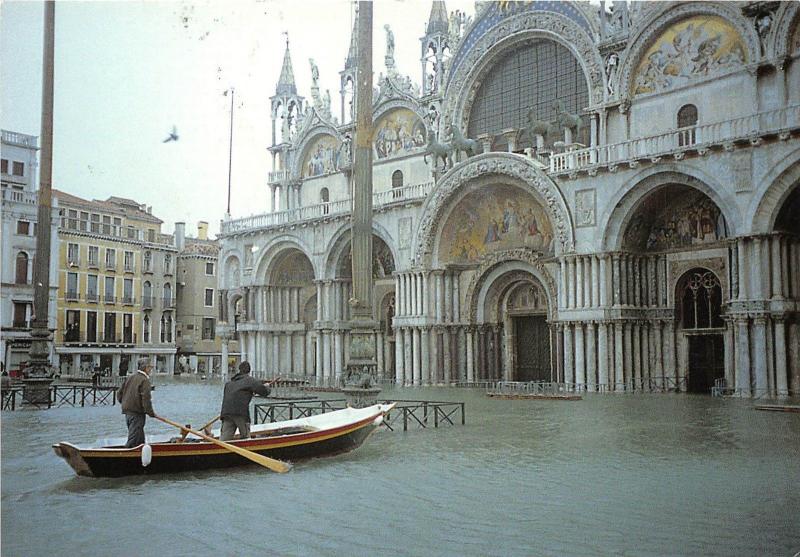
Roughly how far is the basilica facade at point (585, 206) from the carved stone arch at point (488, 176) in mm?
80

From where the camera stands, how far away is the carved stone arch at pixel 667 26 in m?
27.6

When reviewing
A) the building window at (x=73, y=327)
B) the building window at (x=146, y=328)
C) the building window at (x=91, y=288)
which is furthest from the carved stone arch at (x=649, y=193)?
the building window at (x=146, y=328)

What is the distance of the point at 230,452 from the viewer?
11977 millimetres

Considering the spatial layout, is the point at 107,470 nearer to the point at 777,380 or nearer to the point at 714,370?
the point at 777,380

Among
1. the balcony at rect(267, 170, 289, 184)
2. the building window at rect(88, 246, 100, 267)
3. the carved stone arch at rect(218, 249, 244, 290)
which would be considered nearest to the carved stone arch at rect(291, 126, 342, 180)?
the balcony at rect(267, 170, 289, 184)

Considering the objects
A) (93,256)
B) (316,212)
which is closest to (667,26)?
(316,212)

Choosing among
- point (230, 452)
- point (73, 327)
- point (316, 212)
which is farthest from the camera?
point (73, 327)

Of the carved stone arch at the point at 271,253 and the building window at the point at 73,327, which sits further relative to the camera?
the building window at the point at 73,327

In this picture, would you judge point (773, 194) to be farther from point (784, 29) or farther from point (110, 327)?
point (110, 327)

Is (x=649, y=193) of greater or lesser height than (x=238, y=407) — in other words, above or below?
above

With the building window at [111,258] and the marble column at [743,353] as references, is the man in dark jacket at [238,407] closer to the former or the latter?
the marble column at [743,353]

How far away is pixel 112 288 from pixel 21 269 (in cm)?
2267

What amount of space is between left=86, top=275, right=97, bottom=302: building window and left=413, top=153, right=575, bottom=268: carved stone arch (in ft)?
74.2

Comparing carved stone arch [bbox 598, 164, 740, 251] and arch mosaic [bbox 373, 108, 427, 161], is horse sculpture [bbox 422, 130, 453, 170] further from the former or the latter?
carved stone arch [bbox 598, 164, 740, 251]
